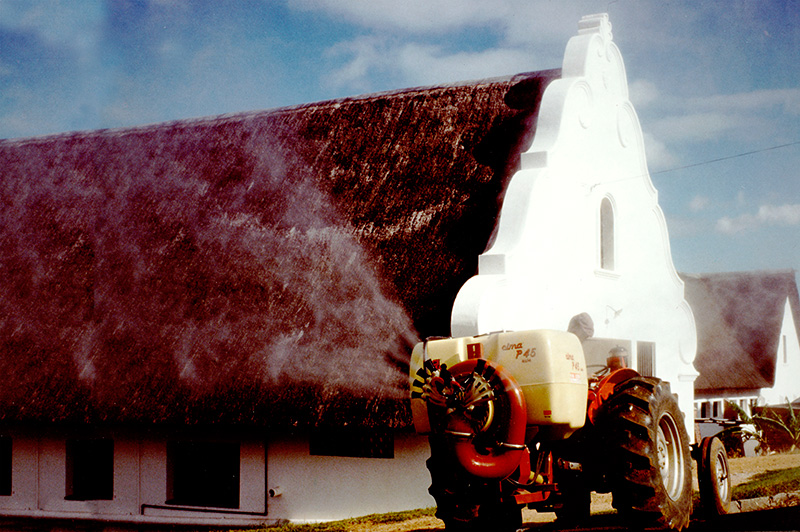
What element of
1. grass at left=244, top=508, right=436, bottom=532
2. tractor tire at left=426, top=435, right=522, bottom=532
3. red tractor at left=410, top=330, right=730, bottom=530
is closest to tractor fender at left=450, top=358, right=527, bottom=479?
red tractor at left=410, top=330, right=730, bottom=530

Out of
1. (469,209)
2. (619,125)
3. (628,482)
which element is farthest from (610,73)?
(628,482)

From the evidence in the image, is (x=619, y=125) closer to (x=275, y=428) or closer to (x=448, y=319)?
(x=448, y=319)

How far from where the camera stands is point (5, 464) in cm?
1628

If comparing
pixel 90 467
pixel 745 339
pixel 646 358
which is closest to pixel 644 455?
pixel 646 358

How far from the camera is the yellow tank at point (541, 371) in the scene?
7574 mm

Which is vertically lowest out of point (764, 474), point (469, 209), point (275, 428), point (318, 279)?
point (764, 474)

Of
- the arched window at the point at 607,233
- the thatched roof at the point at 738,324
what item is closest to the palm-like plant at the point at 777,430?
the thatched roof at the point at 738,324

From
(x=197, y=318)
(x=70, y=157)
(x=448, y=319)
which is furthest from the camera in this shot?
(x=70, y=157)

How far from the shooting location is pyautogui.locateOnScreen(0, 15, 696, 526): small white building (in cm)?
1277

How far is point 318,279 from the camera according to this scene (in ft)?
45.8

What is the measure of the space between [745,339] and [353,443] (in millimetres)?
20556

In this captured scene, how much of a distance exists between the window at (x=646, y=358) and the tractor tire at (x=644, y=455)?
7.88 m

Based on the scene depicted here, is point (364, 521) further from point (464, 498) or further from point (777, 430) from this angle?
point (777, 430)

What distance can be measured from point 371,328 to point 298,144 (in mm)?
5126
